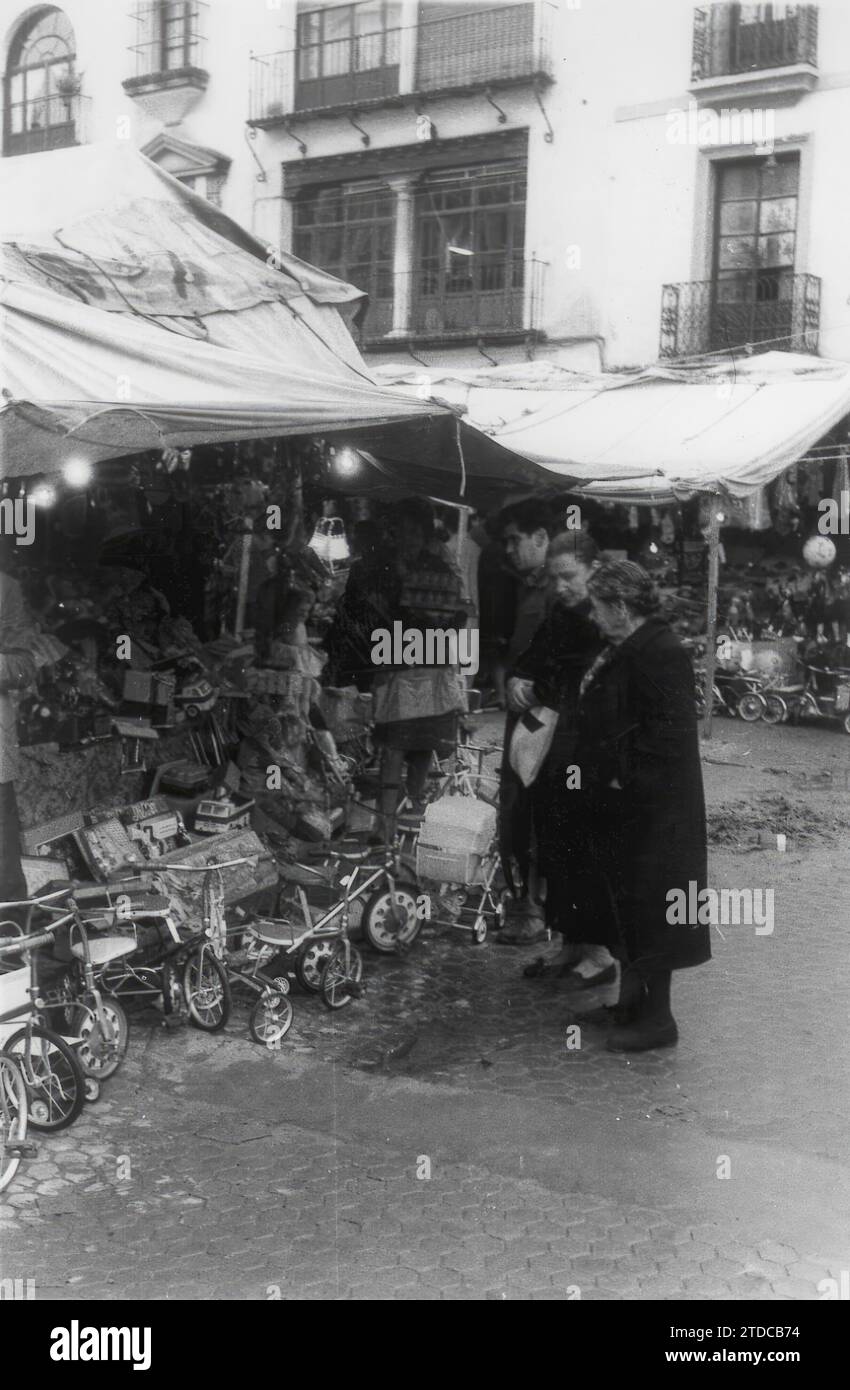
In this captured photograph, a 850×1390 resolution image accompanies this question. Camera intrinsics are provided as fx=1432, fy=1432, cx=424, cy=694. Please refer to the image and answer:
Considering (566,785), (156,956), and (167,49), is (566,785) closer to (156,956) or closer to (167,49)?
(156,956)

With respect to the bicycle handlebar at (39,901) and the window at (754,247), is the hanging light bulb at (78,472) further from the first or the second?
the window at (754,247)

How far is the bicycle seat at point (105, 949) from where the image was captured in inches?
206

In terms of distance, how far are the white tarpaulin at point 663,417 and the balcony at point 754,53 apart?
5.18m

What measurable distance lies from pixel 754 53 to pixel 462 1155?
1733 centimetres


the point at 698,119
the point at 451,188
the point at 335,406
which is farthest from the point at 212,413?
the point at 451,188

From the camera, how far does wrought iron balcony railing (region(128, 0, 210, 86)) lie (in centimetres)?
2086

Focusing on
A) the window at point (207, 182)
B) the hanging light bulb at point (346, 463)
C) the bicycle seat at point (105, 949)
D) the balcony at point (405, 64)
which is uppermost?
the balcony at point (405, 64)

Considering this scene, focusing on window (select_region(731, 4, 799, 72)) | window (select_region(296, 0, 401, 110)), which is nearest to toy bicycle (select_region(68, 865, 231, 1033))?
window (select_region(731, 4, 799, 72))

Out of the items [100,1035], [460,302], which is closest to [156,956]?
[100,1035]

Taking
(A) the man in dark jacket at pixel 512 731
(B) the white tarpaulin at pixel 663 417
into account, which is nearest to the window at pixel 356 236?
(B) the white tarpaulin at pixel 663 417

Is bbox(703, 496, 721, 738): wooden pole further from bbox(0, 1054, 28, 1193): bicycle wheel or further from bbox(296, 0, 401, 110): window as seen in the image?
bbox(296, 0, 401, 110): window

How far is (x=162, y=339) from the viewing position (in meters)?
6.60

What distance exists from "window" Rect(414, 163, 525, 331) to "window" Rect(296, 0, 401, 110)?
1833mm
